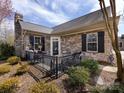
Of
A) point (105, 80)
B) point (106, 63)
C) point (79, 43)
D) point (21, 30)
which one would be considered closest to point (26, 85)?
point (105, 80)

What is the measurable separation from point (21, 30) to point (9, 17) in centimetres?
477

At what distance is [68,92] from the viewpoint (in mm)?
5516

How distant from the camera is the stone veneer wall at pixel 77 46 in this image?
31.7 ft

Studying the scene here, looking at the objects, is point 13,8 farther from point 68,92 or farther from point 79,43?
point 68,92

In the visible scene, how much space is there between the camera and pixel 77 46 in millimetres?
12539

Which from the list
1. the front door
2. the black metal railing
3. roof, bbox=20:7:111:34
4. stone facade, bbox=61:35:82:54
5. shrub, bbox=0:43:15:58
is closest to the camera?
the black metal railing

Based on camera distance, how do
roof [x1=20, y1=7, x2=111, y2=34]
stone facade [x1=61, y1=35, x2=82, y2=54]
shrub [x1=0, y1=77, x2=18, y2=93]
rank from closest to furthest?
1. shrub [x1=0, y1=77, x2=18, y2=93]
2. roof [x1=20, y1=7, x2=111, y2=34]
3. stone facade [x1=61, y1=35, x2=82, y2=54]

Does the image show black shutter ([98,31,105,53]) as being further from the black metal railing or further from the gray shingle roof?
the black metal railing

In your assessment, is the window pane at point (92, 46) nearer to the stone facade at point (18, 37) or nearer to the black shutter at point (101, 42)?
the black shutter at point (101, 42)

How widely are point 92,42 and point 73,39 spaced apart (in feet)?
8.62

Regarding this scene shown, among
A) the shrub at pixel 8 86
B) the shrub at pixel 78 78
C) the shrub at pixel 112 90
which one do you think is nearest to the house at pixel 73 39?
the shrub at pixel 78 78

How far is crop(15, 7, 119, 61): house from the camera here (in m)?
9.97

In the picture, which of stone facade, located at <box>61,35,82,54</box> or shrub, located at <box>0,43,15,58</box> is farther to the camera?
shrub, located at <box>0,43,15,58</box>

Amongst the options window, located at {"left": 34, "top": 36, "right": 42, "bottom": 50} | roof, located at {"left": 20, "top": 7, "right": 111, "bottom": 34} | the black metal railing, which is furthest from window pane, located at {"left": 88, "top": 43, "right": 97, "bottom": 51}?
window, located at {"left": 34, "top": 36, "right": 42, "bottom": 50}
